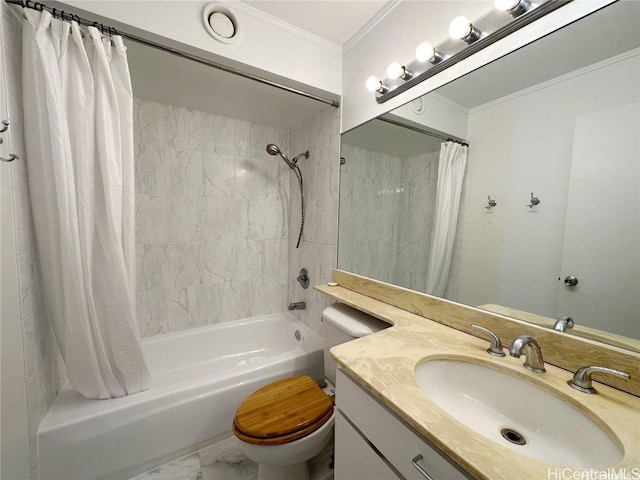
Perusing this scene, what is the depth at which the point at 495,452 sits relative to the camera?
411 millimetres

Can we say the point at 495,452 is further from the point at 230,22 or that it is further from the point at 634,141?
the point at 230,22

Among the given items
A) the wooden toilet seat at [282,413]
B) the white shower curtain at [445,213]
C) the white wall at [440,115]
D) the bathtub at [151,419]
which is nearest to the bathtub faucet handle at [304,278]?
the bathtub at [151,419]

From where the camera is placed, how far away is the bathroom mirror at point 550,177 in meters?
0.63

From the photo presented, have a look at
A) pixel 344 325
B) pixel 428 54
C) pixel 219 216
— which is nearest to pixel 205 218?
pixel 219 216

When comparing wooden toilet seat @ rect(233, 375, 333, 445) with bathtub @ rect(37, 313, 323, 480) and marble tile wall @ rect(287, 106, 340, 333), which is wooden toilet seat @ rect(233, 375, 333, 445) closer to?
bathtub @ rect(37, 313, 323, 480)

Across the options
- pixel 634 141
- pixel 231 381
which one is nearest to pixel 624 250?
pixel 634 141

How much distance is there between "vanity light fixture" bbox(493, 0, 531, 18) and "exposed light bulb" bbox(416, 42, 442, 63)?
9.0 inches

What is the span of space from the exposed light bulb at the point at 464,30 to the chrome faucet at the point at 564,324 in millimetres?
989

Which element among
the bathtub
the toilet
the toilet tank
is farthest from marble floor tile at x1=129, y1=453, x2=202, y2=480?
the toilet tank

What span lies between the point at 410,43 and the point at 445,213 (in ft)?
2.67

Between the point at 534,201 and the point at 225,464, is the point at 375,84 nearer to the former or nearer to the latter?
the point at 534,201

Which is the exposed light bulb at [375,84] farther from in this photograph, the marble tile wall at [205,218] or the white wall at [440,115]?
the marble tile wall at [205,218]

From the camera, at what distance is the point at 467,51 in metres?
0.87

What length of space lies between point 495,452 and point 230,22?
1.85 meters
